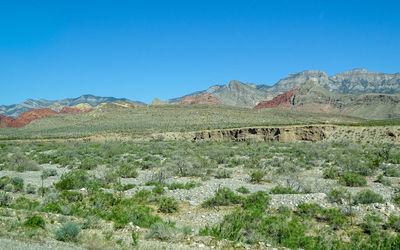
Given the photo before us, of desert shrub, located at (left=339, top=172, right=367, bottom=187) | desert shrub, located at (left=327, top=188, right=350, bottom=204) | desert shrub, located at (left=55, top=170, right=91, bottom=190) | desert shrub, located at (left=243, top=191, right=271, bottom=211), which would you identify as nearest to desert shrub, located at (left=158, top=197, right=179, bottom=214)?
desert shrub, located at (left=243, top=191, right=271, bottom=211)

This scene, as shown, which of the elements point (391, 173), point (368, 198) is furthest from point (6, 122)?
point (368, 198)

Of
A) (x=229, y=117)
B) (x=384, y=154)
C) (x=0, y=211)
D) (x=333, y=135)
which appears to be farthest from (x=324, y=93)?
(x=0, y=211)

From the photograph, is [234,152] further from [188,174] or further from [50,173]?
[50,173]

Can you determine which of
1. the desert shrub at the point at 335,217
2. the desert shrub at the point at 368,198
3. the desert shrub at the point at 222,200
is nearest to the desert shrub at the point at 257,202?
the desert shrub at the point at 222,200

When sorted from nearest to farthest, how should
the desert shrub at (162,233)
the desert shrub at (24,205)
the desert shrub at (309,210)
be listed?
the desert shrub at (162,233) → the desert shrub at (309,210) → the desert shrub at (24,205)

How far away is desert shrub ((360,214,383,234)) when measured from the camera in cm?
961

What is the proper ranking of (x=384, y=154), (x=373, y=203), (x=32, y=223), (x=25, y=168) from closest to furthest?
(x=32, y=223)
(x=373, y=203)
(x=25, y=168)
(x=384, y=154)

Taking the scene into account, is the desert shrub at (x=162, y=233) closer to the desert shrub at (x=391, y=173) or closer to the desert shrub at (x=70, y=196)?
the desert shrub at (x=70, y=196)

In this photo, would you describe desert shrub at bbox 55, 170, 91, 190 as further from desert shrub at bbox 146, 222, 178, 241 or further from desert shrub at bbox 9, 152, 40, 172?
desert shrub at bbox 146, 222, 178, 241

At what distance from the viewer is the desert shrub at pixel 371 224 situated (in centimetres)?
961

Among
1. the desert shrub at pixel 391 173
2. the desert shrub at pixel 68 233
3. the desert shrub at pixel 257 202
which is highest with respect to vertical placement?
the desert shrub at pixel 68 233

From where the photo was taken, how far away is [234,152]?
31578 mm

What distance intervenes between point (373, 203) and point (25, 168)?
21578 millimetres

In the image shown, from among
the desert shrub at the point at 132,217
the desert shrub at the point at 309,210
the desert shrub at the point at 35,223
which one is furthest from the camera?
the desert shrub at the point at 309,210
